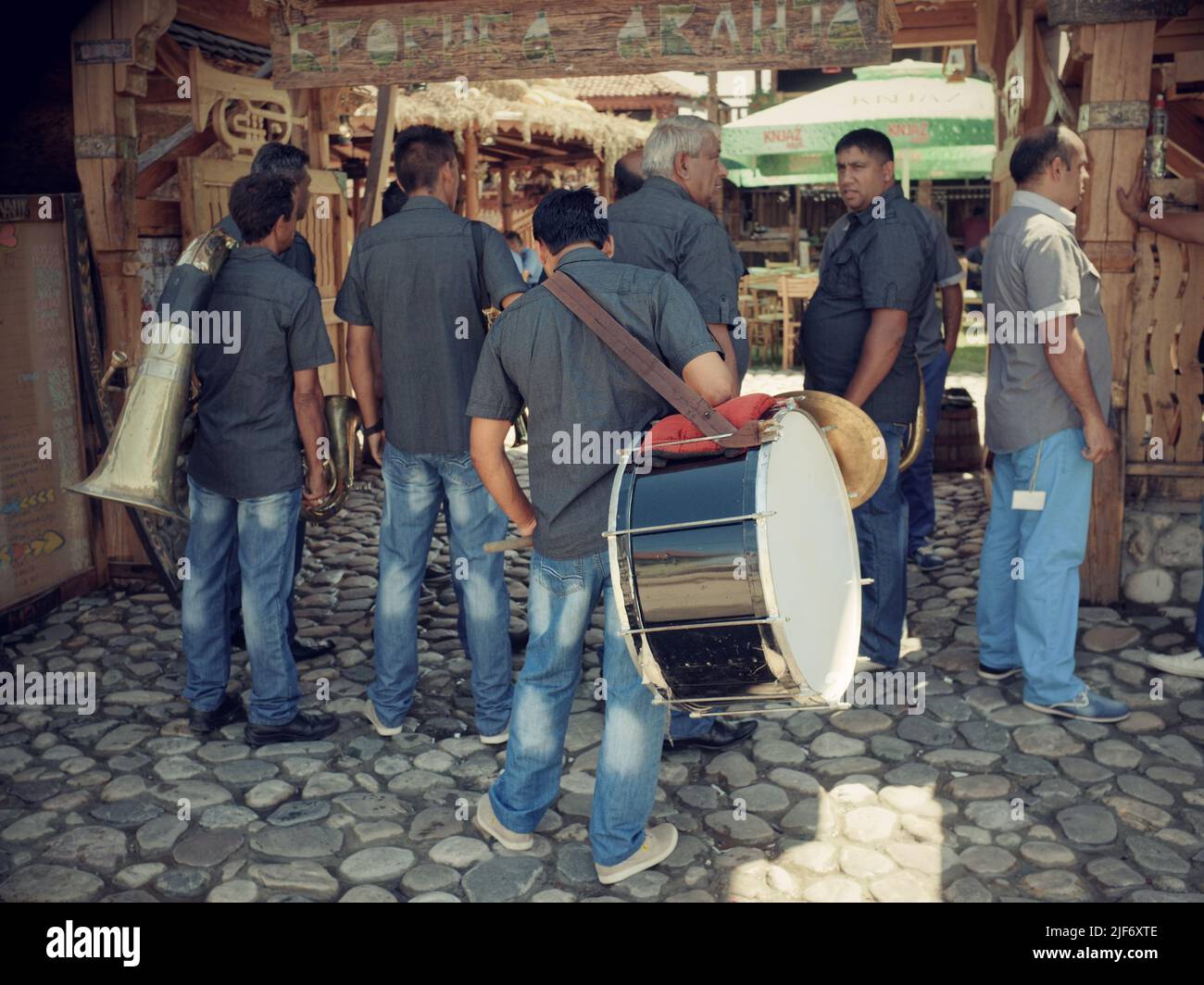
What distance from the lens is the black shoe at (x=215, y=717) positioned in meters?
4.76

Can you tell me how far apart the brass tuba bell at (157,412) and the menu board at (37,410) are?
5.35 feet

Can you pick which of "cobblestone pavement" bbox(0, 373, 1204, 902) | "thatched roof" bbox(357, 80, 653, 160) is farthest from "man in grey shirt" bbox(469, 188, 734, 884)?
"thatched roof" bbox(357, 80, 653, 160)

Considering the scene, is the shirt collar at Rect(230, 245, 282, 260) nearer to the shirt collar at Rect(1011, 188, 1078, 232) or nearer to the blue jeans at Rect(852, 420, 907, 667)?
the blue jeans at Rect(852, 420, 907, 667)

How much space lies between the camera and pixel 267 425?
4547 millimetres

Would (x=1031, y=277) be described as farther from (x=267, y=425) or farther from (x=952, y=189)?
(x=952, y=189)

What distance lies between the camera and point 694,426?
3.17 m

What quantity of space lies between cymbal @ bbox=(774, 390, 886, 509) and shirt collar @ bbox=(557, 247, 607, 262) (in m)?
0.76

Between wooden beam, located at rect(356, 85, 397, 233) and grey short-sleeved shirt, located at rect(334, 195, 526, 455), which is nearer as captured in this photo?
grey short-sleeved shirt, located at rect(334, 195, 526, 455)

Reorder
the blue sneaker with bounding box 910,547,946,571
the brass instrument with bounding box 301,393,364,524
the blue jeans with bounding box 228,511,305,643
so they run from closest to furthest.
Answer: the brass instrument with bounding box 301,393,364,524
the blue jeans with bounding box 228,511,305,643
the blue sneaker with bounding box 910,547,946,571

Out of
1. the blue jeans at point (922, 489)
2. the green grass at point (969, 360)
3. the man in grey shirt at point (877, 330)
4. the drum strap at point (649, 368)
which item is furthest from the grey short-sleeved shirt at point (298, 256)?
the green grass at point (969, 360)

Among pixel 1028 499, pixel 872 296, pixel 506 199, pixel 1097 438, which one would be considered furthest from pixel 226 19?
pixel 506 199

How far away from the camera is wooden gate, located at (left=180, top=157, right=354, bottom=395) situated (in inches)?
252

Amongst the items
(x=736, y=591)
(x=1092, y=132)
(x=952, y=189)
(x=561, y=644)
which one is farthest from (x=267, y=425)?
(x=952, y=189)

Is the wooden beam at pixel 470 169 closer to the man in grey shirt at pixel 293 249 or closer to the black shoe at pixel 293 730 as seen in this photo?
the man in grey shirt at pixel 293 249
